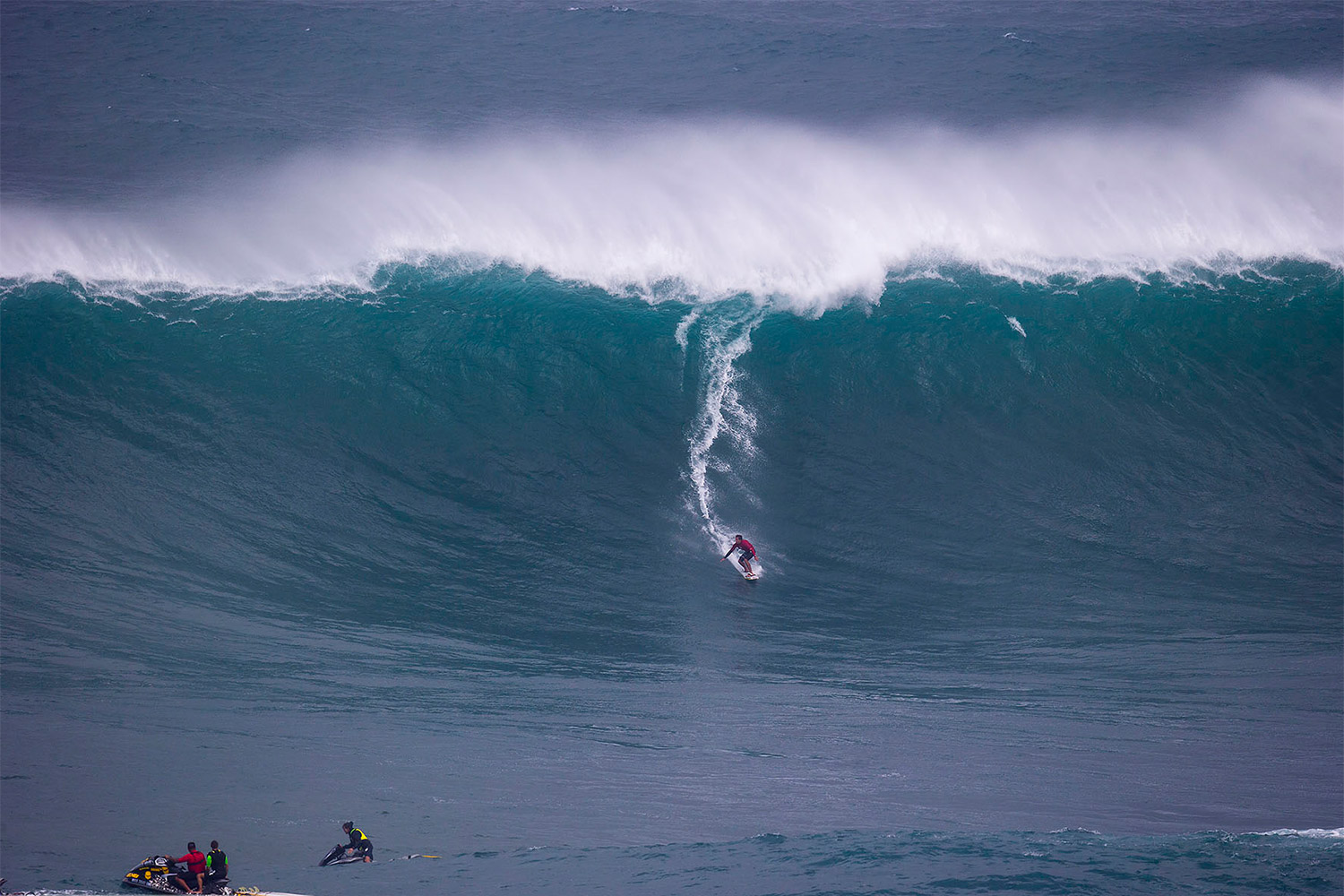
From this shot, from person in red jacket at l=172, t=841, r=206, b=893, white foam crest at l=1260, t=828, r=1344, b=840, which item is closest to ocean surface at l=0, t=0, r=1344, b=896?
white foam crest at l=1260, t=828, r=1344, b=840

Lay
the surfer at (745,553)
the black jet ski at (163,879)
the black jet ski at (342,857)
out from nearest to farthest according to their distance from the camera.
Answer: the black jet ski at (163,879) → the black jet ski at (342,857) → the surfer at (745,553)

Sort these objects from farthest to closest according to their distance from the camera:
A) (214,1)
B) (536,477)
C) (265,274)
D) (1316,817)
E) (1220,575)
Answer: (214,1), (265,274), (536,477), (1220,575), (1316,817)

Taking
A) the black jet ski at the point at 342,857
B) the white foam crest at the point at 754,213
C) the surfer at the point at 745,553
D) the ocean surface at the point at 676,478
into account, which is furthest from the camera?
the white foam crest at the point at 754,213

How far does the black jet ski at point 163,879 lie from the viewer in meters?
9.36

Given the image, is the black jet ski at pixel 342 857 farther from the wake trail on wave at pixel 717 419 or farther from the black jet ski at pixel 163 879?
the wake trail on wave at pixel 717 419

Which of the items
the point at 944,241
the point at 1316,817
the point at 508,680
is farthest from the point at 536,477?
the point at 1316,817

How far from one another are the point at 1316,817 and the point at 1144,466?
23.3 ft

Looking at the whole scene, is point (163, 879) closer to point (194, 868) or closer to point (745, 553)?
point (194, 868)

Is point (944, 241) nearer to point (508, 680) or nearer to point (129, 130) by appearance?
point (508, 680)

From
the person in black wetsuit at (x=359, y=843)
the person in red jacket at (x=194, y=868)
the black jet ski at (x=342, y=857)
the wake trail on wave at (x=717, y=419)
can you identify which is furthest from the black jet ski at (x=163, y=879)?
the wake trail on wave at (x=717, y=419)

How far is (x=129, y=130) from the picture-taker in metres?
24.5

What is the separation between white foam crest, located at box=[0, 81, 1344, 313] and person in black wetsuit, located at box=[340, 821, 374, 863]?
1152 cm

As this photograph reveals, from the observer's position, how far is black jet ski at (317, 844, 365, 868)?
9.72 meters

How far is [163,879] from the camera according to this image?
9438 millimetres
